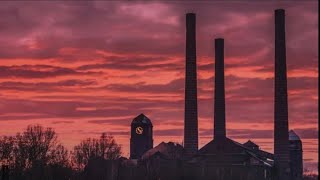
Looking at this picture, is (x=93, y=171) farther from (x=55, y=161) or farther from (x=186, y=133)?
(x=186, y=133)

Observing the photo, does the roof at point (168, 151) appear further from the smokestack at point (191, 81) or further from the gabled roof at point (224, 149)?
the smokestack at point (191, 81)

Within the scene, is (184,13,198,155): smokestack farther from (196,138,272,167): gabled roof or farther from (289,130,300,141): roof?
(289,130,300,141): roof

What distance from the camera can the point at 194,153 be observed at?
109938 millimetres

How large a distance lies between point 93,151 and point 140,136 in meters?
35.0

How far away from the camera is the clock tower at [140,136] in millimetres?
138125

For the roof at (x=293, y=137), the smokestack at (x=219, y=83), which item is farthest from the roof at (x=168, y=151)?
the roof at (x=293, y=137)

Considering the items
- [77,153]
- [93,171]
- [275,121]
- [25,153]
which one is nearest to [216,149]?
[275,121]

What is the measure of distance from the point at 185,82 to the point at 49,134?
24.2m

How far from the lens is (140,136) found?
13825 centimetres

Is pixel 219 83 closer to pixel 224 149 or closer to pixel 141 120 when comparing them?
pixel 224 149

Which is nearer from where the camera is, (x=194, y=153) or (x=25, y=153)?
(x=25, y=153)

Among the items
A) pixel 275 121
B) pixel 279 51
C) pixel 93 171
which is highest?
pixel 279 51

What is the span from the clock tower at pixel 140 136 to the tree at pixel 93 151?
1051 inches

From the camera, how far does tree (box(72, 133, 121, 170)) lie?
336 feet
